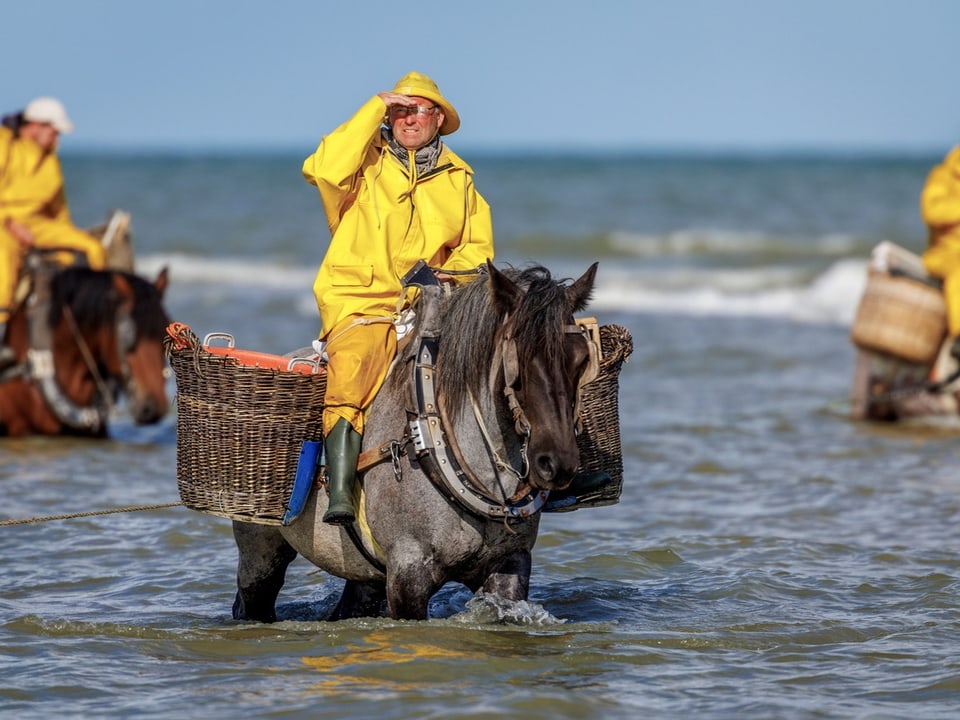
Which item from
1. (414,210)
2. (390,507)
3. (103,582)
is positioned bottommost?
(103,582)

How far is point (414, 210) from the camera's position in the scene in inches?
203

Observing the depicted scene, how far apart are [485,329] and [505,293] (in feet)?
0.55

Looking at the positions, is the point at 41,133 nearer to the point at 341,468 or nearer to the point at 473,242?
the point at 473,242

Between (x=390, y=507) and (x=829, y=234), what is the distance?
2862 cm

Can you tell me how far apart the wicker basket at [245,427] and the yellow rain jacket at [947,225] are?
272 inches

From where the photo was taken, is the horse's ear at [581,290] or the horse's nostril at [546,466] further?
the horse's ear at [581,290]

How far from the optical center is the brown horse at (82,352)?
33.6 feet

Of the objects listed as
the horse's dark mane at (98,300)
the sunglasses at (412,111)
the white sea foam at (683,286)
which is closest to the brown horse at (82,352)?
the horse's dark mane at (98,300)

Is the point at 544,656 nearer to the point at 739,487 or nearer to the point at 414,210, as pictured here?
the point at 414,210

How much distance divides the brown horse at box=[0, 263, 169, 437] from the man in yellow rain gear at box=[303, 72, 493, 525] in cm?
531

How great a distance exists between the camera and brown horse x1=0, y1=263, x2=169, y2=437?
10.2m

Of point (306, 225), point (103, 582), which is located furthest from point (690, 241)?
point (103, 582)

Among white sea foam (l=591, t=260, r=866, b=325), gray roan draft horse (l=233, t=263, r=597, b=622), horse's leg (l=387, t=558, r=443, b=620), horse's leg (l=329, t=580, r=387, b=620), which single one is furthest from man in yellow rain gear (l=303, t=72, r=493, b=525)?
white sea foam (l=591, t=260, r=866, b=325)

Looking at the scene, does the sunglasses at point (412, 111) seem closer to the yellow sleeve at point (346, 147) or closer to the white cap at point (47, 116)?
the yellow sleeve at point (346, 147)
